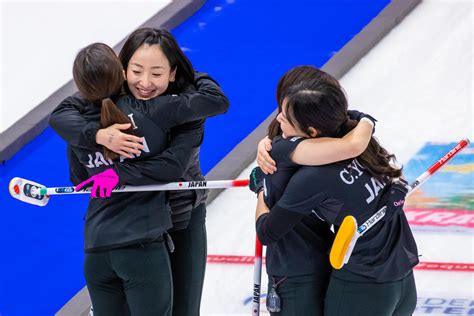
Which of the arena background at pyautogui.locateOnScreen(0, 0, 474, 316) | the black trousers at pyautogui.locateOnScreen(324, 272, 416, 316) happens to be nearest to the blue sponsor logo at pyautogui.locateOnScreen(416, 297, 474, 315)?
the arena background at pyautogui.locateOnScreen(0, 0, 474, 316)

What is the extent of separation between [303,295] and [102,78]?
92 centimetres

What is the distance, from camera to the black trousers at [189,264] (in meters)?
3.54

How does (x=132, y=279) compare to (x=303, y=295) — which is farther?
(x=132, y=279)

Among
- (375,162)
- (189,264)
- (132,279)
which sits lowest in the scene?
(189,264)

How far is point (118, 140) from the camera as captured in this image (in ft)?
10.3

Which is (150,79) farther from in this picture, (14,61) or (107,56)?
(14,61)

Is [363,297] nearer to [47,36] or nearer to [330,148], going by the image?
[330,148]

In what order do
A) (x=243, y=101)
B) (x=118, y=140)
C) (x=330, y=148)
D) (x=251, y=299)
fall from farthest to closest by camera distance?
1. (x=243, y=101)
2. (x=251, y=299)
3. (x=118, y=140)
4. (x=330, y=148)

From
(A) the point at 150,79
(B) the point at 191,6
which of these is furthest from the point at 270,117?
(A) the point at 150,79

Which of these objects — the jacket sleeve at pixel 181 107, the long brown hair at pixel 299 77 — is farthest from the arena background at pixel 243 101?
the long brown hair at pixel 299 77

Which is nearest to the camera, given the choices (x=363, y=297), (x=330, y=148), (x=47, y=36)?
(x=330, y=148)

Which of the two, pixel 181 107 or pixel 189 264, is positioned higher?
pixel 181 107

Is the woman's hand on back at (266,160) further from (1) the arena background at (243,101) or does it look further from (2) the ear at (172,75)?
(1) the arena background at (243,101)

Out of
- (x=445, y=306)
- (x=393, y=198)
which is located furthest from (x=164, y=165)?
(x=445, y=306)
